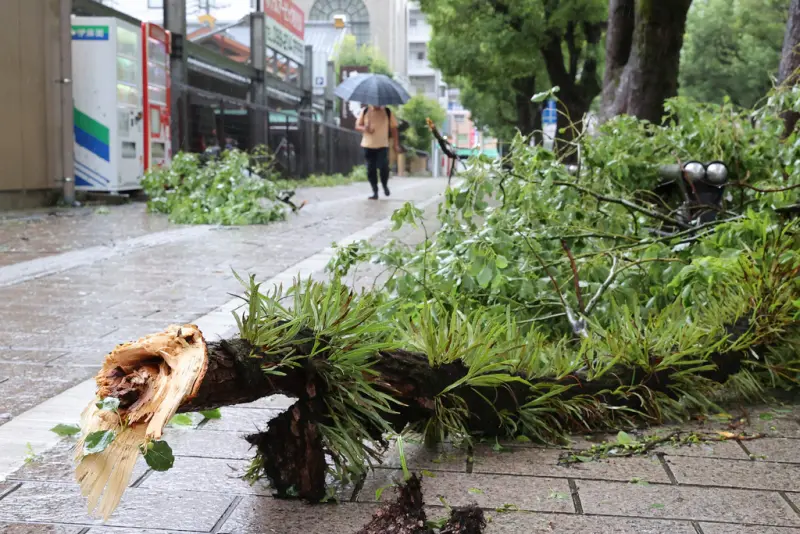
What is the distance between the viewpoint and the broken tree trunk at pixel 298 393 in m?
2.02

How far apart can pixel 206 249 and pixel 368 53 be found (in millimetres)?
77218

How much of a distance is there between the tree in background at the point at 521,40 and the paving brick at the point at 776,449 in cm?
2081

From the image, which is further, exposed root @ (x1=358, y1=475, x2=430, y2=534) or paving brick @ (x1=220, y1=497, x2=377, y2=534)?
paving brick @ (x1=220, y1=497, x2=377, y2=534)

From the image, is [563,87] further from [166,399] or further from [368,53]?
[368,53]

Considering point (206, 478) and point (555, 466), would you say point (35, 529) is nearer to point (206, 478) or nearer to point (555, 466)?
point (206, 478)

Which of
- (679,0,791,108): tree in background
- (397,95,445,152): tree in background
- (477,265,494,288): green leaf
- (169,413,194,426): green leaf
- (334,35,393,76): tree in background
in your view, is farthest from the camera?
(334,35,393,76): tree in background

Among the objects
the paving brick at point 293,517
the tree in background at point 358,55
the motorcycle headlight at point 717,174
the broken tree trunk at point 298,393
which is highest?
the tree in background at point 358,55

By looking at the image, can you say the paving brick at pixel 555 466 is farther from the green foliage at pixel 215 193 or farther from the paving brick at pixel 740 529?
the green foliage at pixel 215 193

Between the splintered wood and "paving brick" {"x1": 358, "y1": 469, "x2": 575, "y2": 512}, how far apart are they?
0.73 m

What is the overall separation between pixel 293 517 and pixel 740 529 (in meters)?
1.13

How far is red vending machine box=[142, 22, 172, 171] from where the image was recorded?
16.5 metres

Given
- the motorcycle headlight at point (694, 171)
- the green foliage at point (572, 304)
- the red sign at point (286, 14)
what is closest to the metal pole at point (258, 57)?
the red sign at point (286, 14)

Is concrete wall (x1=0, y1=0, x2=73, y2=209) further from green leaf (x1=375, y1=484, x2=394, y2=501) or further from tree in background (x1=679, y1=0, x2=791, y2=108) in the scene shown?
tree in background (x1=679, y1=0, x2=791, y2=108)

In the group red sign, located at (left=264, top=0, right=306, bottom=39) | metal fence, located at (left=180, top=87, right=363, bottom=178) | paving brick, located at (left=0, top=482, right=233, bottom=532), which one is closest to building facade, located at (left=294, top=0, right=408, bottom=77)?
metal fence, located at (left=180, top=87, right=363, bottom=178)
